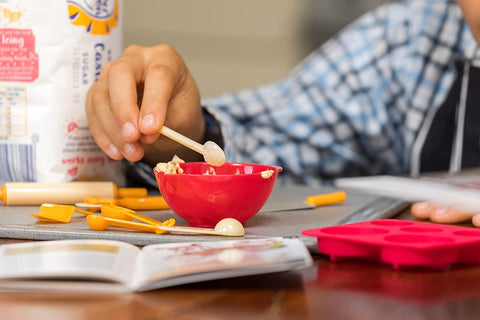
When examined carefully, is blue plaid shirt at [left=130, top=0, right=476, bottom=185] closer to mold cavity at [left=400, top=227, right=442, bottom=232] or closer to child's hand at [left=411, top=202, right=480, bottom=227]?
child's hand at [left=411, top=202, right=480, bottom=227]

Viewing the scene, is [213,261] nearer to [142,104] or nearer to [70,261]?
[70,261]

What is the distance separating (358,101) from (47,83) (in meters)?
0.74

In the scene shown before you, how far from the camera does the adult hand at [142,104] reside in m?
0.62

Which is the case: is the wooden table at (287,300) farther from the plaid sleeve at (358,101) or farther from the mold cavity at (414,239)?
the plaid sleeve at (358,101)

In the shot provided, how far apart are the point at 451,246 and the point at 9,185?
460 millimetres

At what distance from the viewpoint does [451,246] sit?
41cm

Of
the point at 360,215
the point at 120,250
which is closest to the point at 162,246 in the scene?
the point at 120,250

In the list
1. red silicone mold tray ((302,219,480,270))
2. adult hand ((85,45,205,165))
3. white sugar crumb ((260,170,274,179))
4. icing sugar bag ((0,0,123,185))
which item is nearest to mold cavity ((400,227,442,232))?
red silicone mold tray ((302,219,480,270))

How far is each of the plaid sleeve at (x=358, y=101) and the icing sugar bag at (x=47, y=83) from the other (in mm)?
447

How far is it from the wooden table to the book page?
0.5 inches

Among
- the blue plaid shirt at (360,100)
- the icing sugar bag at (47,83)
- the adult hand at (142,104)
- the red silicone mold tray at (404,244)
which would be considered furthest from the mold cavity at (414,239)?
the blue plaid shirt at (360,100)

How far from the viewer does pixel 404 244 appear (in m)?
0.41

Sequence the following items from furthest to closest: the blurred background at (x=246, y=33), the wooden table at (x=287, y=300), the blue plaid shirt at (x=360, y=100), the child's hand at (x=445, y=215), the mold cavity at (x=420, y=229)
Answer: the blurred background at (x=246, y=33)
the blue plaid shirt at (x=360, y=100)
the child's hand at (x=445, y=215)
the mold cavity at (x=420, y=229)
the wooden table at (x=287, y=300)

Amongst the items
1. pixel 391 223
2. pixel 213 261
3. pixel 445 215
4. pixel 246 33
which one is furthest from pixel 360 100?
pixel 246 33
